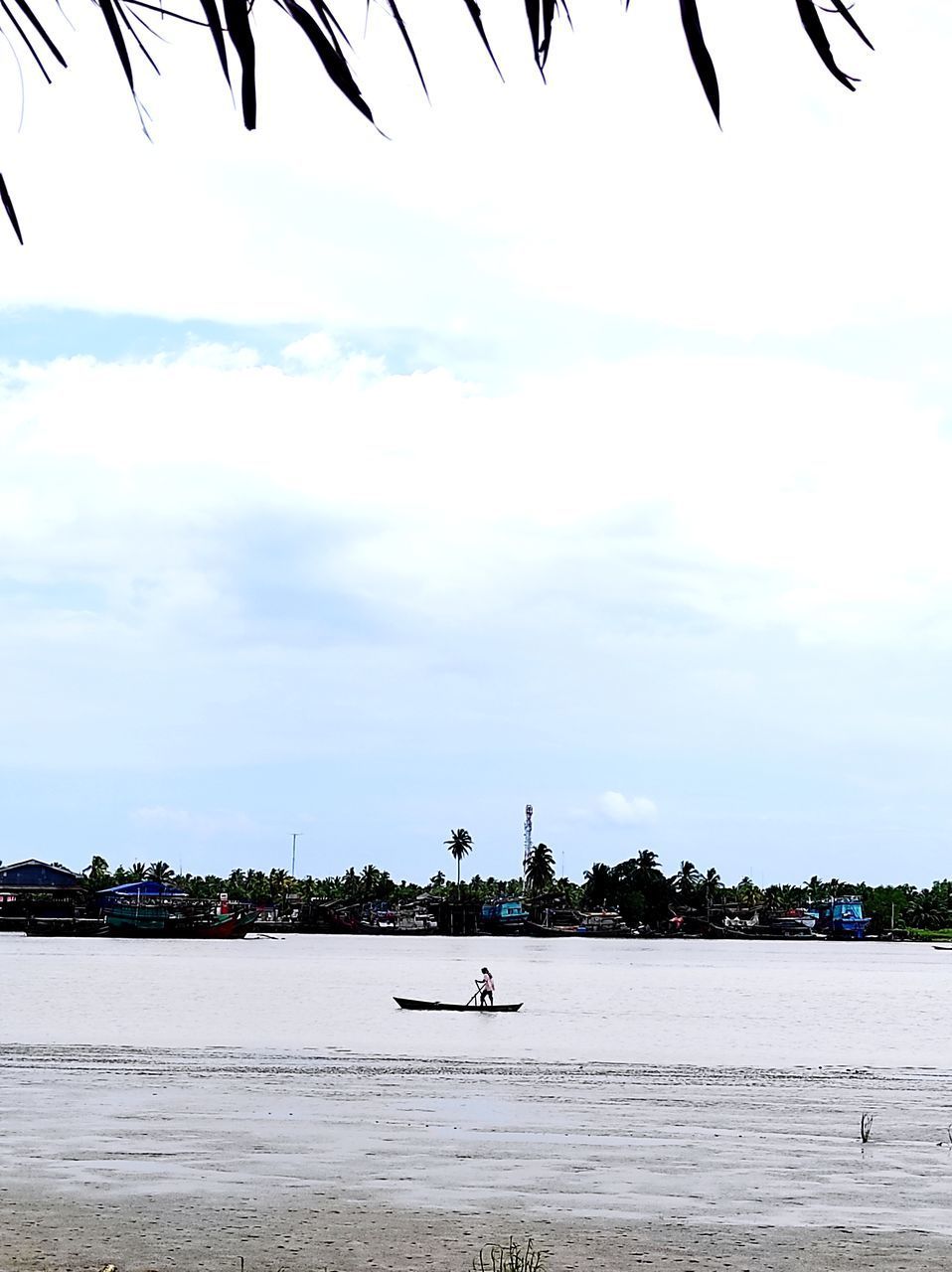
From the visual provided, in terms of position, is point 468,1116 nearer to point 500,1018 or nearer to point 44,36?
point 44,36

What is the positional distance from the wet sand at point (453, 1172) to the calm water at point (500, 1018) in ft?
47.2

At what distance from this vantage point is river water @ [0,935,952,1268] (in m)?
25.1

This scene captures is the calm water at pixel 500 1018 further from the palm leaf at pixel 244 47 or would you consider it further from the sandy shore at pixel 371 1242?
the palm leaf at pixel 244 47

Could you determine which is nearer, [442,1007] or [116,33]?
[116,33]

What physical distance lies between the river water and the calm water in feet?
1.45

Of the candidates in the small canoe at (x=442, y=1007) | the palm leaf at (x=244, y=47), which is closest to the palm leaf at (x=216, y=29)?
the palm leaf at (x=244, y=47)

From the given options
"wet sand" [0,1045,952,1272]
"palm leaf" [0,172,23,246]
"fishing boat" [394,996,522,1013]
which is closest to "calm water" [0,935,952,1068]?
"fishing boat" [394,996,522,1013]

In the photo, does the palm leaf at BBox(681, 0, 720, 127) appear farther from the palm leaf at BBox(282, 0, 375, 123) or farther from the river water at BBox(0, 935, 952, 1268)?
the river water at BBox(0, 935, 952, 1268)

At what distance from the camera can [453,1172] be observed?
92.1 feet

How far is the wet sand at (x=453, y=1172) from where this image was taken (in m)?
21.5

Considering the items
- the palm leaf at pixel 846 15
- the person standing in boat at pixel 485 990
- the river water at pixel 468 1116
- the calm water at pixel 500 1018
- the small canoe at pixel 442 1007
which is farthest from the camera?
the person standing in boat at pixel 485 990

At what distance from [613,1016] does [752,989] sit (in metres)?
45.0

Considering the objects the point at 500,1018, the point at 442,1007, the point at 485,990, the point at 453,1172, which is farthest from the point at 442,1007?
the point at 453,1172

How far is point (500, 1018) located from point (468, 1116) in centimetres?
3951
